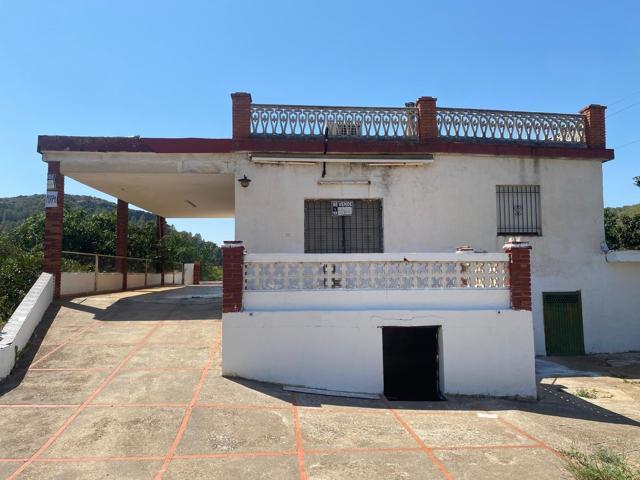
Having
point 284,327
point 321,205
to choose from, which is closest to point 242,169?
point 321,205

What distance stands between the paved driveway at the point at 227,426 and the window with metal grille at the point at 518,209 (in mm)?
4098

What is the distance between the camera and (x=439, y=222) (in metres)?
10.1

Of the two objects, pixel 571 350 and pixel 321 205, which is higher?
pixel 321 205

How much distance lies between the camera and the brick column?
389 inches

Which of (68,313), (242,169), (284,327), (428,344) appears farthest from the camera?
(242,169)

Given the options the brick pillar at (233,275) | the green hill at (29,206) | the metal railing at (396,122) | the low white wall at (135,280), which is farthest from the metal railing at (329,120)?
the green hill at (29,206)

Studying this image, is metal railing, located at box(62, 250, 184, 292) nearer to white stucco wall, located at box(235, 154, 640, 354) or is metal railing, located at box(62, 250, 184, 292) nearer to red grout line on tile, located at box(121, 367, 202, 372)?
white stucco wall, located at box(235, 154, 640, 354)

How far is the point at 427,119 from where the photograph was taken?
10.3 metres

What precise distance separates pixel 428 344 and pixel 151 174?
23.5 feet

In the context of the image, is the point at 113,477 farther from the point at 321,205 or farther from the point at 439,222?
the point at 439,222

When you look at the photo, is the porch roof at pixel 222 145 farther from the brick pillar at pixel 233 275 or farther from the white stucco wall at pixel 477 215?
the brick pillar at pixel 233 275

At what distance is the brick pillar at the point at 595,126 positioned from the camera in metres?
10.8

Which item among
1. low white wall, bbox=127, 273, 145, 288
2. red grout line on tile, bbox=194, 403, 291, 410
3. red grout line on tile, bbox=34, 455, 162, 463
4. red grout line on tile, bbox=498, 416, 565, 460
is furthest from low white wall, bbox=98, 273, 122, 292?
red grout line on tile, bbox=498, 416, 565, 460

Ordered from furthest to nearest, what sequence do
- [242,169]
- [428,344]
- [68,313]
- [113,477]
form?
1. [242,169]
2. [68,313]
3. [428,344]
4. [113,477]
